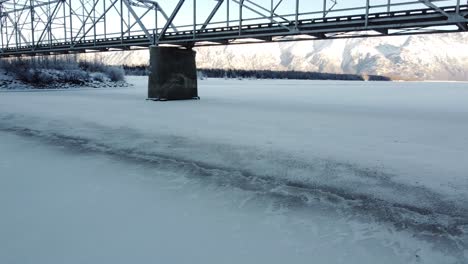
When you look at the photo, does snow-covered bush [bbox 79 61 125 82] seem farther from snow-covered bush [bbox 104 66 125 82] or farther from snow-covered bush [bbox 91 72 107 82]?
snow-covered bush [bbox 91 72 107 82]

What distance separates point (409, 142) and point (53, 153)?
8.28m

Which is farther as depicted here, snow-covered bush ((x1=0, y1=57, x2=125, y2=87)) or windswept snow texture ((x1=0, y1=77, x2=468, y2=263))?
snow-covered bush ((x1=0, y1=57, x2=125, y2=87))

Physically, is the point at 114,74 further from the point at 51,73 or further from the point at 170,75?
the point at 170,75

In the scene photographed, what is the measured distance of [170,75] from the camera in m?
24.5

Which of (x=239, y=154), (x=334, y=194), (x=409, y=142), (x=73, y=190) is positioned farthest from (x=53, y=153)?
(x=409, y=142)

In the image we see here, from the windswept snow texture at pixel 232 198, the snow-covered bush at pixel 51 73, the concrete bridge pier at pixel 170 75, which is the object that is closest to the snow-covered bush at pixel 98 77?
the snow-covered bush at pixel 51 73

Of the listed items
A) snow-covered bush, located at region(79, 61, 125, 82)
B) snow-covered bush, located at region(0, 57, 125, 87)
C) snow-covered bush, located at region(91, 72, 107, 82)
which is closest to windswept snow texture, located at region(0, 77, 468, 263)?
snow-covered bush, located at region(0, 57, 125, 87)

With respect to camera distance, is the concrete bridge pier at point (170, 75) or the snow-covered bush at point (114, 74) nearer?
the concrete bridge pier at point (170, 75)

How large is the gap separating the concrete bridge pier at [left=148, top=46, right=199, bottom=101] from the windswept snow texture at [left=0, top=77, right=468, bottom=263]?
570 inches

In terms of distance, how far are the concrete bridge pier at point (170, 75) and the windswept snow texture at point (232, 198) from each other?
47.5ft

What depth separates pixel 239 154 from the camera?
7773 millimetres

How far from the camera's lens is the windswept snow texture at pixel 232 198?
11.5 feet

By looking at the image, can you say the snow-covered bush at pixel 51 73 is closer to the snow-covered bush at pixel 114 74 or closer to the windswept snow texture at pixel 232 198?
the snow-covered bush at pixel 114 74

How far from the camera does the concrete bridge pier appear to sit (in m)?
24.2
